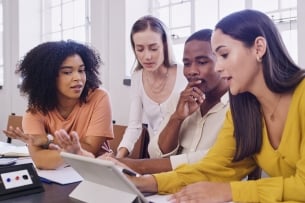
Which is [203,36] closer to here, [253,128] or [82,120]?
[253,128]

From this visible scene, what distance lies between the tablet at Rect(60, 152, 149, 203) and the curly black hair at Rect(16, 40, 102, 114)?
0.80 meters

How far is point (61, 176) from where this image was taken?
142cm

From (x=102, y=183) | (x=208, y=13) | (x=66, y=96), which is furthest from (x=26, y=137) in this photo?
(x=208, y=13)

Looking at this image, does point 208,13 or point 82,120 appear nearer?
point 82,120

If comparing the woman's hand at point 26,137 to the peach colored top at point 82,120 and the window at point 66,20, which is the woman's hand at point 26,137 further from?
the window at point 66,20

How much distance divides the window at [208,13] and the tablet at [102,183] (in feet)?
5.30

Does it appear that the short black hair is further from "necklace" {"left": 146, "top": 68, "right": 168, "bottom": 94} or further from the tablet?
the tablet

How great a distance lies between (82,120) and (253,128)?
3.07ft

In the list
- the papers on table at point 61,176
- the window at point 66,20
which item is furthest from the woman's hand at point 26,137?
the window at point 66,20

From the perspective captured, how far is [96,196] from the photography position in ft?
3.60

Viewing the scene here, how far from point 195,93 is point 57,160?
0.61m

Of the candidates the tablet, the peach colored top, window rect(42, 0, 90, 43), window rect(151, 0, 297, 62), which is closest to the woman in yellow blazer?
the tablet

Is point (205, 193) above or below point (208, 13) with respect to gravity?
below

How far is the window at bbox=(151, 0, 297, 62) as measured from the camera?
2.54 m
